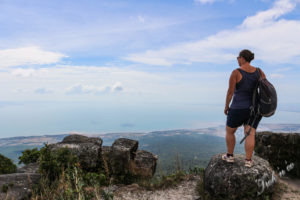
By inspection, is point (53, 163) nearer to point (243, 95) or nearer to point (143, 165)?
point (143, 165)

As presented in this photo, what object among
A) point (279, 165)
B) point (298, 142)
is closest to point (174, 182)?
point (279, 165)

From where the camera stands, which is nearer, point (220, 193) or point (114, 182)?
point (220, 193)

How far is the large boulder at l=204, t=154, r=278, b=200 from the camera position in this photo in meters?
5.45

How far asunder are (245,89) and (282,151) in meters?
4.11

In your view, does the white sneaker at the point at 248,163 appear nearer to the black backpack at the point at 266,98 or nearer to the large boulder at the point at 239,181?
the large boulder at the point at 239,181

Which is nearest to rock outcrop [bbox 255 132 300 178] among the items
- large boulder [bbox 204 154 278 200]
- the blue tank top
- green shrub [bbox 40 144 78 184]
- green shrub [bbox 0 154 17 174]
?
large boulder [bbox 204 154 278 200]

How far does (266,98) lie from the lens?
5242 millimetres

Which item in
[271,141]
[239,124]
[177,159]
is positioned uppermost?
[239,124]

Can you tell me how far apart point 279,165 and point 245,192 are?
3.44 m

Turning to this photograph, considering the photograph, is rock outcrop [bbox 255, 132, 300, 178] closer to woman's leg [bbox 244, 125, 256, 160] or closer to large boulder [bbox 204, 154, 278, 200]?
large boulder [bbox 204, 154, 278, 200]

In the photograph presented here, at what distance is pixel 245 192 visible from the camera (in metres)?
5.43

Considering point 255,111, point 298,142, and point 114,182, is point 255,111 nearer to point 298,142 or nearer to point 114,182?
point 298,142

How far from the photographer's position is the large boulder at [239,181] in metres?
5.45

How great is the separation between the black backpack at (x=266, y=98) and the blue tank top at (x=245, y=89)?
0.16 metres
